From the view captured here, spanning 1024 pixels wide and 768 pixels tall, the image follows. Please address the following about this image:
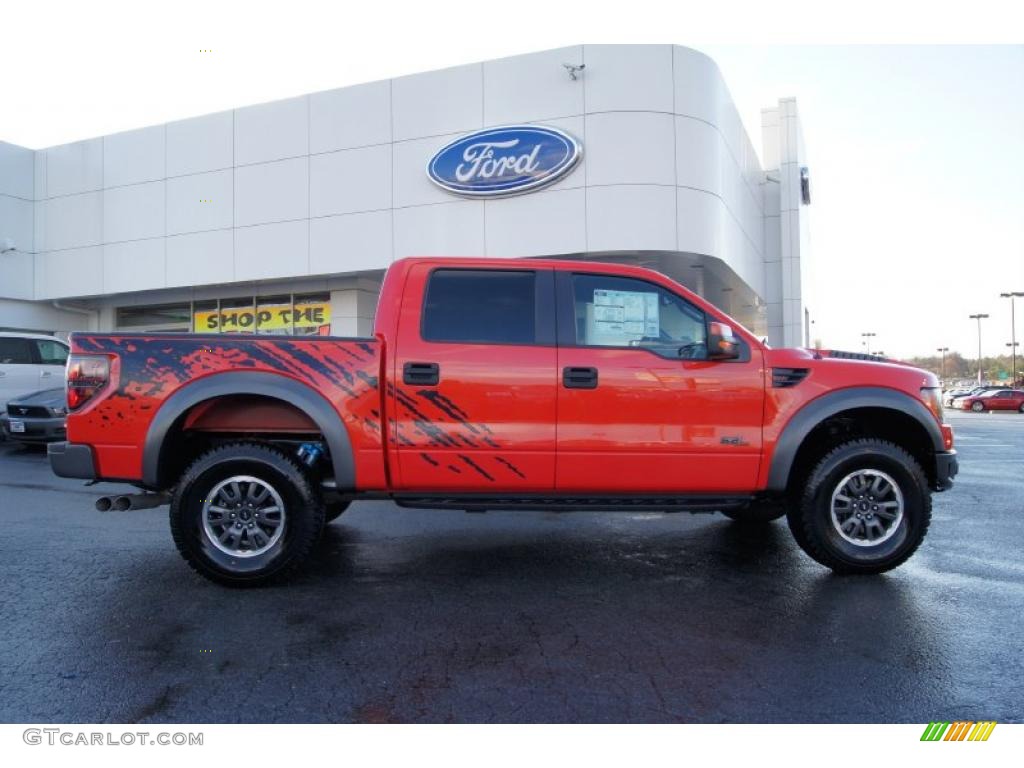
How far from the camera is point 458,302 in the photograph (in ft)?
15.1

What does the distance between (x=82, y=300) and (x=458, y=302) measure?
20.1 meters

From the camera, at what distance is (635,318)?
15.2 ft

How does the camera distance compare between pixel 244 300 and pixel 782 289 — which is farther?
pixel 782 289

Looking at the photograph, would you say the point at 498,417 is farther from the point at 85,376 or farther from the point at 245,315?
the point at 245,315

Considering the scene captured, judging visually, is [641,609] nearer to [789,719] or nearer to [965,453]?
[789,719]

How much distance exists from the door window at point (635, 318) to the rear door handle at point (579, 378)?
0.21 m

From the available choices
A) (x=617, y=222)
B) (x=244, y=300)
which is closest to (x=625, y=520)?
(x=617, y=222)

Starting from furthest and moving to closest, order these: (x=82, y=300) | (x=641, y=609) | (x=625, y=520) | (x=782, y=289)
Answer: (x=782, y=289), (x=82, y=300), (x=625, y=520), (x=641, y=609)

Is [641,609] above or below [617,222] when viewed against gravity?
below

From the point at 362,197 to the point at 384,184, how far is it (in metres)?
0.61

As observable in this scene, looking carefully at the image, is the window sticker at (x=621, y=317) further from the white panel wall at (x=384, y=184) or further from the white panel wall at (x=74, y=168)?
the white panel wall at (x=74, y=168)

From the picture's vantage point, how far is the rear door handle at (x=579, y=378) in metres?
Result: 4.41

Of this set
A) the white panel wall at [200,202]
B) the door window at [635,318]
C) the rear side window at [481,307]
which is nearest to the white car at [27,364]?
the white panel wall at [200,202]

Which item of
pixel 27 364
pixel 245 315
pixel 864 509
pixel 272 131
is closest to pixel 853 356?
pixel 864 509
